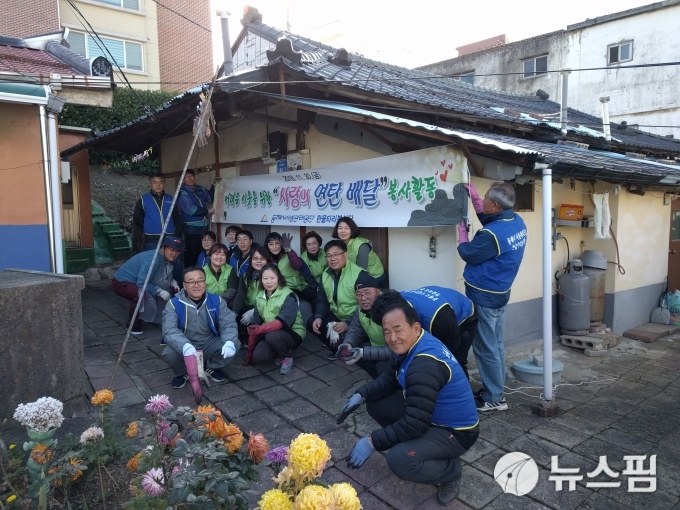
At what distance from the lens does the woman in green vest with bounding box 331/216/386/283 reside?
550 cm

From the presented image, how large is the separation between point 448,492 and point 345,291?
266cm

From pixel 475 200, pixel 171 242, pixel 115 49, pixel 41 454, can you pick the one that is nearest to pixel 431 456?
pixel 41 454

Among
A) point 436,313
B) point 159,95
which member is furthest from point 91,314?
point 159,95

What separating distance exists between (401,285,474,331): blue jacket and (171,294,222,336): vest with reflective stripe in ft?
6.96

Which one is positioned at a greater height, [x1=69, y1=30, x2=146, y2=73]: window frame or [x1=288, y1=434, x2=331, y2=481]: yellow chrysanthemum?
[x1=69, y1=30, x2=146, y2=73]: window frame

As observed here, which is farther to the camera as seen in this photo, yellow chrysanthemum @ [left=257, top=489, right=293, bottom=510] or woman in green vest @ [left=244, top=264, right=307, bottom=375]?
woman in green vest @ [left=244, top=264, right=307, bottom=375]

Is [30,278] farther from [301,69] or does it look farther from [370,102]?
[370,102]

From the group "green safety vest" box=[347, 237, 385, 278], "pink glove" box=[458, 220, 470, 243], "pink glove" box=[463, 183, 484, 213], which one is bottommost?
"green safety vest" box=[347, 237, 385, 278]

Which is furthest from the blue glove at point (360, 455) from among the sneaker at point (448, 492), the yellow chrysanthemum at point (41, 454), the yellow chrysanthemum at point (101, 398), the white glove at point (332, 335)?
the white glove at point (332, 335)

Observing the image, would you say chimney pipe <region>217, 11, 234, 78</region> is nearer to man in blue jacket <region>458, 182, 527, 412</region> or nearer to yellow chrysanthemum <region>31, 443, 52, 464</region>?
man in blue jacket <region>458, 182, 527, 412</region>

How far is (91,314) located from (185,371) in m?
3.81

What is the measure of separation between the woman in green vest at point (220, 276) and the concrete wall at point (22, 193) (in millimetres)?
1856

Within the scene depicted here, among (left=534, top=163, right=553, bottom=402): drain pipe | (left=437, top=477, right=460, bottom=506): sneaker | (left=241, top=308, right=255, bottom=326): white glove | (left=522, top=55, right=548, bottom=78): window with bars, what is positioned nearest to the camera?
(left=437, top=477, right=460, bottom=506): sneaker

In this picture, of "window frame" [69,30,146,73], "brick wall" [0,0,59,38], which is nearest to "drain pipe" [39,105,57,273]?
"brick wall" [0,0,59,38]
